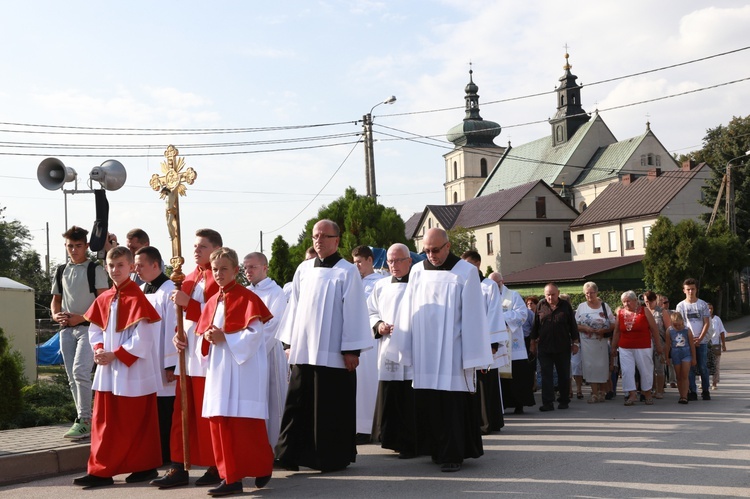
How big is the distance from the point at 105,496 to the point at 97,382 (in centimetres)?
107

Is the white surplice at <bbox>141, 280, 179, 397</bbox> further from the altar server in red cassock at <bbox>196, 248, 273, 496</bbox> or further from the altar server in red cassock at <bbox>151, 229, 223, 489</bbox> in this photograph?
the altar server in red cassock at <bbox>196, 248, 273, 496</bbox>

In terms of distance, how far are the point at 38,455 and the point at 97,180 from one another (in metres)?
4.47

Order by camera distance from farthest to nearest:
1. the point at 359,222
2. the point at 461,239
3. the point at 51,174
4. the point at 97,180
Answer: the point at 461,239 < the point at 359,222 < the point at 51,174 < the point at 97,180

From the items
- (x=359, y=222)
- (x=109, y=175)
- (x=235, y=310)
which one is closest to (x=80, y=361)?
(x=235, y=310)

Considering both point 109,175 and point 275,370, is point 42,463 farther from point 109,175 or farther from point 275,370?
point 109,175

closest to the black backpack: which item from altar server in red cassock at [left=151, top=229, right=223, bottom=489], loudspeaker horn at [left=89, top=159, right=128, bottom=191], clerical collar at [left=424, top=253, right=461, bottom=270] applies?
altar server in red cassock at [left=151, top=229, right=223, bottom=489]

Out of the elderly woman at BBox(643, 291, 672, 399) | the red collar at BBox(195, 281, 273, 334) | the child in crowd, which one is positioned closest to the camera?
the red collar at BBox(195, 281, 273, 334)

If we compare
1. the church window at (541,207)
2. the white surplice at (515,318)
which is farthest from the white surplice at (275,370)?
the church window at (541,207)

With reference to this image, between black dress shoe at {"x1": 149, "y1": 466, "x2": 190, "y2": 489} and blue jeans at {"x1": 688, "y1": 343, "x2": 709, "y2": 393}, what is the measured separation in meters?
9.25

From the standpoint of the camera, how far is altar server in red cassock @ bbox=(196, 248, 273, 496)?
6961mm

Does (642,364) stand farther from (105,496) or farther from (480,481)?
(105,496)

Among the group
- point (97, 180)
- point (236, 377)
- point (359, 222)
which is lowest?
point (236, 377)

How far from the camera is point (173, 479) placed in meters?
7.41

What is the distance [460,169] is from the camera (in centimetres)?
10938
